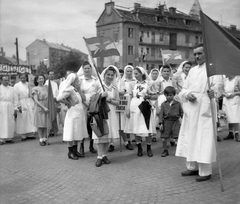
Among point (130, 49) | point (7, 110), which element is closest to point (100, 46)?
point (7, 110)

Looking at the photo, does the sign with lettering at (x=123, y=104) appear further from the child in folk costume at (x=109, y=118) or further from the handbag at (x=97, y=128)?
the handbag at (x=97, y=128)

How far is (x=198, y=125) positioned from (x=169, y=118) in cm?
232

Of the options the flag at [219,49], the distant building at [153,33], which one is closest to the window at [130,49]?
the distant building at [153,33]

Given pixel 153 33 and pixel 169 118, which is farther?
pixel 153 33

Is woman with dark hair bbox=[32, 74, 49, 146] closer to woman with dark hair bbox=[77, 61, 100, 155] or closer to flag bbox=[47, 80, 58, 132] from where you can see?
flag bbox=[47, 80, 58, 132]

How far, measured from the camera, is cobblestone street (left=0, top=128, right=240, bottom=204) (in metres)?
4.52

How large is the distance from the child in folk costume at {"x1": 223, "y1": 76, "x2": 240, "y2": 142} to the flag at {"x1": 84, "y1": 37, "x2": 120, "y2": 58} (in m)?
3.68

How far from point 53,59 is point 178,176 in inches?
3447

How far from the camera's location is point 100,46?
7.50m

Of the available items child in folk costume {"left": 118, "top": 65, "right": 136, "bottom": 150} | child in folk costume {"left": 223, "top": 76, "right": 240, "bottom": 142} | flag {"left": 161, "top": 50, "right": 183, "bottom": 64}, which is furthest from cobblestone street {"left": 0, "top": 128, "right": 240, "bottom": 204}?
flag {"left": 161, "top": 50, "right": 183, "bottom": 64}

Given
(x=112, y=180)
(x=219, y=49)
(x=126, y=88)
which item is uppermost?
(x=219, y=49)

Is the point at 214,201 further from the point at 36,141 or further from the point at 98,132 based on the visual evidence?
the point at 36,141

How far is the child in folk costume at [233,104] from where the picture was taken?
9.09 m

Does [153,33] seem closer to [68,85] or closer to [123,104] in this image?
[123,104]
